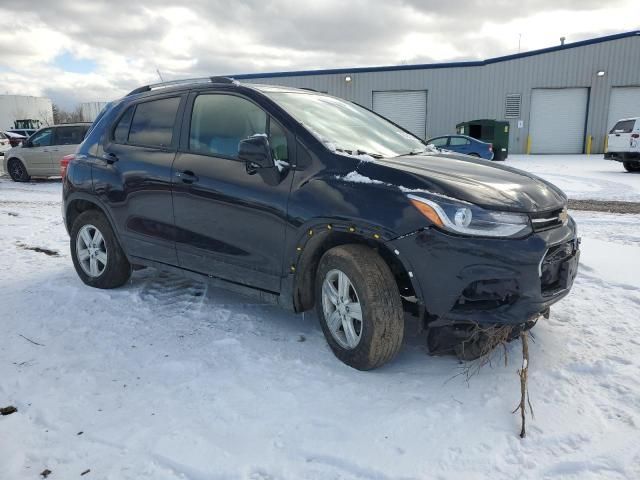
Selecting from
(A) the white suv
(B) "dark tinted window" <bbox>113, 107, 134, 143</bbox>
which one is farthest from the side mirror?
(A) the white suv

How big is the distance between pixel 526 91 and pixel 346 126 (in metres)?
27.1

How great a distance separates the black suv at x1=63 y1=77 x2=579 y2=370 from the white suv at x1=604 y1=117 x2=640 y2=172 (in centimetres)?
1511

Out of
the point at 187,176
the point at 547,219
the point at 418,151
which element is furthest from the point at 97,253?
the point at 547,219

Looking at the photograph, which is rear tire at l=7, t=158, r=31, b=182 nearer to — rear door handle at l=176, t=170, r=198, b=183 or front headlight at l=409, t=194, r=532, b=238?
rear door handle at l=176, t=170, r=198, b=183

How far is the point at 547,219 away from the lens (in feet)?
9.84

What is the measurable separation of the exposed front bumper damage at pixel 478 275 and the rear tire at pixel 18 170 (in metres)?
15.4

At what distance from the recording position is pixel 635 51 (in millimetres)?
26109

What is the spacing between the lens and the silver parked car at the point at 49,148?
14.6 meters

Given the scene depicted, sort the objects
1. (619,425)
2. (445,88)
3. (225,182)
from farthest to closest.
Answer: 1. (445,88)
2. (225,182)
3. (619,425)

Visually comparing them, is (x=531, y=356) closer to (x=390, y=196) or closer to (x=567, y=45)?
(x=390, y=196)

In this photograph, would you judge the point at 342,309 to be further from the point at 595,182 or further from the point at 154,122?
the point at 595,182

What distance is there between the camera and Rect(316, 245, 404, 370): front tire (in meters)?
2.97

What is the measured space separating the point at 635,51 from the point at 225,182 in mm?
29573

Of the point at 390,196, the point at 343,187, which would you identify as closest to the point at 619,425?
the point at 390,196
